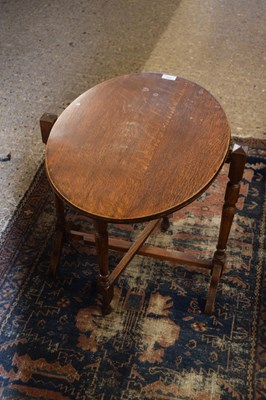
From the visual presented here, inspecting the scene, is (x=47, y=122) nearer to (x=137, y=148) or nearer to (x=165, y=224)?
(x=137, y=148)

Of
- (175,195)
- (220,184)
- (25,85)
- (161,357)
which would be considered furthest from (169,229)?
(25,85)

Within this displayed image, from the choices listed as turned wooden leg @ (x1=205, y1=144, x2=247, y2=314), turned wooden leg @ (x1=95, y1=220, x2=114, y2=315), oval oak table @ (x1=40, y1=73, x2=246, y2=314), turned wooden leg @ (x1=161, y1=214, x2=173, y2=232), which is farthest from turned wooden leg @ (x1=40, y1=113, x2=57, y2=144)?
turned wooden leg @ (x1=161, y1=214, x2=173, y2=232)

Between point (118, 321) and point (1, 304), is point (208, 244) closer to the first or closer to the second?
point (118, 321)

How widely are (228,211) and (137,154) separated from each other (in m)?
0.36

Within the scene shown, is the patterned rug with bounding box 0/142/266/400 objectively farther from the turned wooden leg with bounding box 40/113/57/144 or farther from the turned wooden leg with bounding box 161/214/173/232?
the turned wooden leg with bounding box 40/113/57/144

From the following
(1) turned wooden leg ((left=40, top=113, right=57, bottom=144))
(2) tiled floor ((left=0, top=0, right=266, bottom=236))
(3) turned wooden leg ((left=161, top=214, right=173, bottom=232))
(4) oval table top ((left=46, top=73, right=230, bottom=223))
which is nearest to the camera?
(4) oval table top ((left=46, top=73, right=230, bottom=223))

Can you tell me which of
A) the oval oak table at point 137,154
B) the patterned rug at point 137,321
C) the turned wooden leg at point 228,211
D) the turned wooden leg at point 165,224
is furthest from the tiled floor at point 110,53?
the turned wooden leg at point 228,211

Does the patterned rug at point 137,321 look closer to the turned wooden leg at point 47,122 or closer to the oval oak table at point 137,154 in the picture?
the oval oak table at point 137,154

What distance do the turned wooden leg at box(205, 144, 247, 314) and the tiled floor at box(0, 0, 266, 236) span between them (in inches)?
37.9

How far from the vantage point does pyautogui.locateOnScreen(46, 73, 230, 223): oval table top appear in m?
1.43

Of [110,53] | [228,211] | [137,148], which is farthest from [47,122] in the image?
[110,53]

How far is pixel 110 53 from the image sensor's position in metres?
3.12

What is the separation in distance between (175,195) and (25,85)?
1773 millimetres

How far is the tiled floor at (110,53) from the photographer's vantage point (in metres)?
2.63
